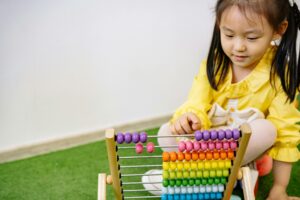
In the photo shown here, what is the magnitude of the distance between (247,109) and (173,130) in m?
0.22

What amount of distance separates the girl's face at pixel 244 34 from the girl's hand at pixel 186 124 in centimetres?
20

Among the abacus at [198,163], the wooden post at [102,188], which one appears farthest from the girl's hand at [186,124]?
the wooden post at [102,188]

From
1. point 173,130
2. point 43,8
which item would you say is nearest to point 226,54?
point 173,130

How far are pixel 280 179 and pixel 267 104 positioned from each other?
0.22 m

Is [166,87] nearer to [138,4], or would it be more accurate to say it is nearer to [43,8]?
[138,4]

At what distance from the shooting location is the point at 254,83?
1141mm

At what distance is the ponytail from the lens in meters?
1.09

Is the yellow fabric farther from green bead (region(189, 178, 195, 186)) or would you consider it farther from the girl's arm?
green bead (region(189, 178, 195, 186))

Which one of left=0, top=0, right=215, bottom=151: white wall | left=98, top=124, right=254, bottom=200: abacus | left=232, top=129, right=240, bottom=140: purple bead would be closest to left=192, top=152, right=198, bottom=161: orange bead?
left=98, top=124, right=254, bottom=200: abacus

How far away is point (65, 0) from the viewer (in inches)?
53.1

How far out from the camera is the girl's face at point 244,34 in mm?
1001

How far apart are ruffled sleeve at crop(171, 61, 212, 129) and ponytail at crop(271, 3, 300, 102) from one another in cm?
20

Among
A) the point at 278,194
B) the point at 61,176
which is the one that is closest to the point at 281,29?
the point at 278,194

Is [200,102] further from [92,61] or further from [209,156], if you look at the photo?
[92,61]
